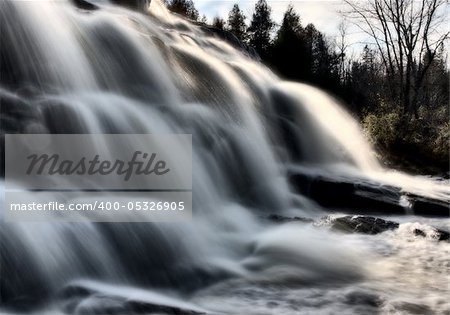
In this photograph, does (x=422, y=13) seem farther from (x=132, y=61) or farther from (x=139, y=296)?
(x=139, y=296)

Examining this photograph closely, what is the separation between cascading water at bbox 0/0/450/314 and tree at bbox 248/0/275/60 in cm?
2813

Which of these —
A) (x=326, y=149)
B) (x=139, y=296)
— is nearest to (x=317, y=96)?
(x=326, y=149)

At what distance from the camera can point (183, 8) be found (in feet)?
107

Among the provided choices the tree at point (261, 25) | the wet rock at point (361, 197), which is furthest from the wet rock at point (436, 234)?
the tree at point (261, 25)

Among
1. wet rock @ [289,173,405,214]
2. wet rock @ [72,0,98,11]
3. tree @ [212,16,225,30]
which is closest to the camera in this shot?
wet rock @ [289,173,405,214]

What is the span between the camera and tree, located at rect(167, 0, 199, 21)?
98.3 ft

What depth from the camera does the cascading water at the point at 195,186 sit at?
13.9ft

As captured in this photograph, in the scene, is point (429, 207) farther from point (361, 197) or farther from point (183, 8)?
point (183, 8)

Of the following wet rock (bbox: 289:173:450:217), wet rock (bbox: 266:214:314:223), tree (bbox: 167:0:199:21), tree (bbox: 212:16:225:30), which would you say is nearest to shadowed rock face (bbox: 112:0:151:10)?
wet rock (bbox: 289:173:450:217)

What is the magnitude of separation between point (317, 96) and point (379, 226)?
7696mm

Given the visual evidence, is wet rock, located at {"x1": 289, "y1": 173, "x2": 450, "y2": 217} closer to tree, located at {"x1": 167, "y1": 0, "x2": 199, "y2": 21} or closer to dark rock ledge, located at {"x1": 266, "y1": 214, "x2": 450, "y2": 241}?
dark rock ledge, located at {"x1": 266, "y1": 214, "x2": 450, "y2": 241}

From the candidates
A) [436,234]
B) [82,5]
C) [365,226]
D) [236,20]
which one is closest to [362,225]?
[365,226]

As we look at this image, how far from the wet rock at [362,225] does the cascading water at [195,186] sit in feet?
0.68

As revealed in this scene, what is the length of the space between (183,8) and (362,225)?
28.4 metres
